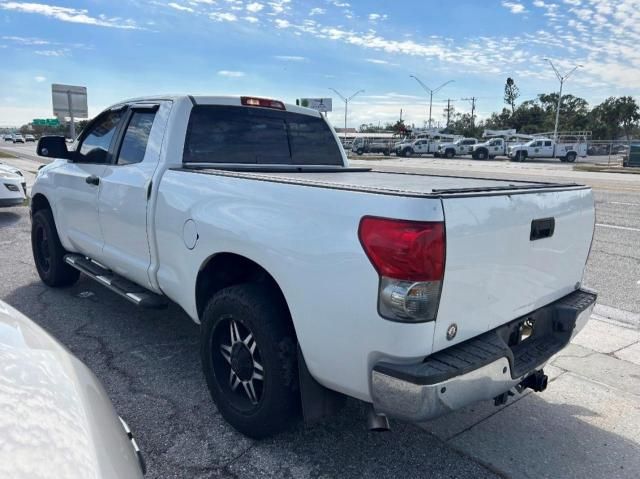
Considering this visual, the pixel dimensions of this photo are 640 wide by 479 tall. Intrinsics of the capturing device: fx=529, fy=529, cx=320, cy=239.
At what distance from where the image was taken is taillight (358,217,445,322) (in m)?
2.13

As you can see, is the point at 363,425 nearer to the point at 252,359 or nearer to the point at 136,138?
the point at 252,359

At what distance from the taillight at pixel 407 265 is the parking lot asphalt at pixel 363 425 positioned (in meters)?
1.08

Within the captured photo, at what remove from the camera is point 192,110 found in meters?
3.94

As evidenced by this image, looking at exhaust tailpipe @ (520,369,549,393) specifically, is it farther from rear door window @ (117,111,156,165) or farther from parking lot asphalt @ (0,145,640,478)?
rear door window @ (117,111,156,165)

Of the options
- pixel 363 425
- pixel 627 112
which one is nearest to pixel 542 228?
pixel 363 425

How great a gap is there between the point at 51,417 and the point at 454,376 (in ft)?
4.91

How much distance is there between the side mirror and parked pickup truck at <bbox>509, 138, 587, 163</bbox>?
148 ft

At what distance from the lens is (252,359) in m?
2.89

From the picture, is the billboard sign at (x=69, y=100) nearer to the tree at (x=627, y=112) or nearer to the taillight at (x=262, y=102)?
the taillight at (x=262, y=102)

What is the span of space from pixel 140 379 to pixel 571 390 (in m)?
3.03

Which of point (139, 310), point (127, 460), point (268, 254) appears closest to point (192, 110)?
point (268, 254)

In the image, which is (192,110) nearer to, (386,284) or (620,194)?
(386,284)

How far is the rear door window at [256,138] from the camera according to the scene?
157 inches

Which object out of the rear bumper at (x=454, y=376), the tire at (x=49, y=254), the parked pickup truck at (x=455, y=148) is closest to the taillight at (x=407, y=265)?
the rear bumper at (x=454, y=376)
